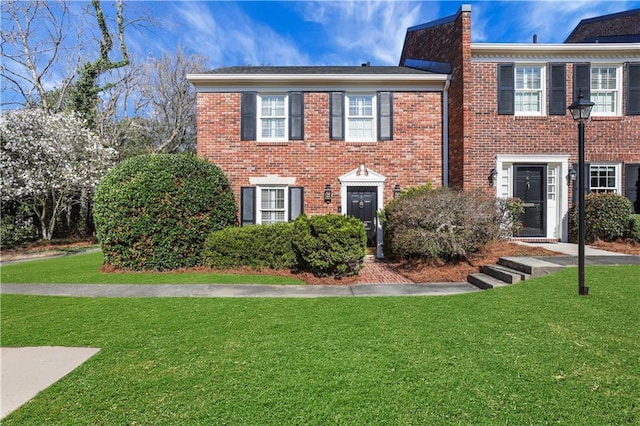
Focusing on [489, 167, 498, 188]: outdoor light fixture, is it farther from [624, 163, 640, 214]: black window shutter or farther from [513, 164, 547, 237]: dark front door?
[624, 163, 640, 214]: black window shutter

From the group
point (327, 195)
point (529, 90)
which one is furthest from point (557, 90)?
point (327, 195)

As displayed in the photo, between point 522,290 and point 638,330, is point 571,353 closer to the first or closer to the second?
point 638,330

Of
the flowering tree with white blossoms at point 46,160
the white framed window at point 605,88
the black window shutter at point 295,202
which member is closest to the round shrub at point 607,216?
the white framed window at point 605,88

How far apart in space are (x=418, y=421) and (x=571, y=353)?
2083 millimetres

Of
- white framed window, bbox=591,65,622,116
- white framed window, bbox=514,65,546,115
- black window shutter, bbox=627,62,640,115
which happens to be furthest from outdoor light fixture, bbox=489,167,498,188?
black window shutter, bbox=627,62,640,115

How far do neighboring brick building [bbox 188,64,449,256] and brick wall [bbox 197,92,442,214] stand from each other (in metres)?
0.03

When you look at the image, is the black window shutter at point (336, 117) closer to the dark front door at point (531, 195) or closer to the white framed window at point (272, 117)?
the white framed window at point (272, 117)

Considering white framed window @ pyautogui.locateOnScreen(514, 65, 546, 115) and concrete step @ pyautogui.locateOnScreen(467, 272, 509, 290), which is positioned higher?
white framed window @ pyautogui.locateOnScreen(514, 65, 546, 115)

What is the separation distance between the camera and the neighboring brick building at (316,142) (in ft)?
33.6

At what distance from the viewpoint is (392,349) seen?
10.9 feet

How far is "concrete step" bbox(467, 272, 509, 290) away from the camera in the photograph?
5984mm

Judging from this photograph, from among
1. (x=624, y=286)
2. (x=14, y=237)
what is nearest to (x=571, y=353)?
(x=624, y=286)

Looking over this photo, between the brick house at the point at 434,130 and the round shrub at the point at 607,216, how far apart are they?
35.9 inches

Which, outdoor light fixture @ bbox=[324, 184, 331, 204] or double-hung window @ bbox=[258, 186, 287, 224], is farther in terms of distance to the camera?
double-hung window @ bbox=[258, 186, 287, 224]
